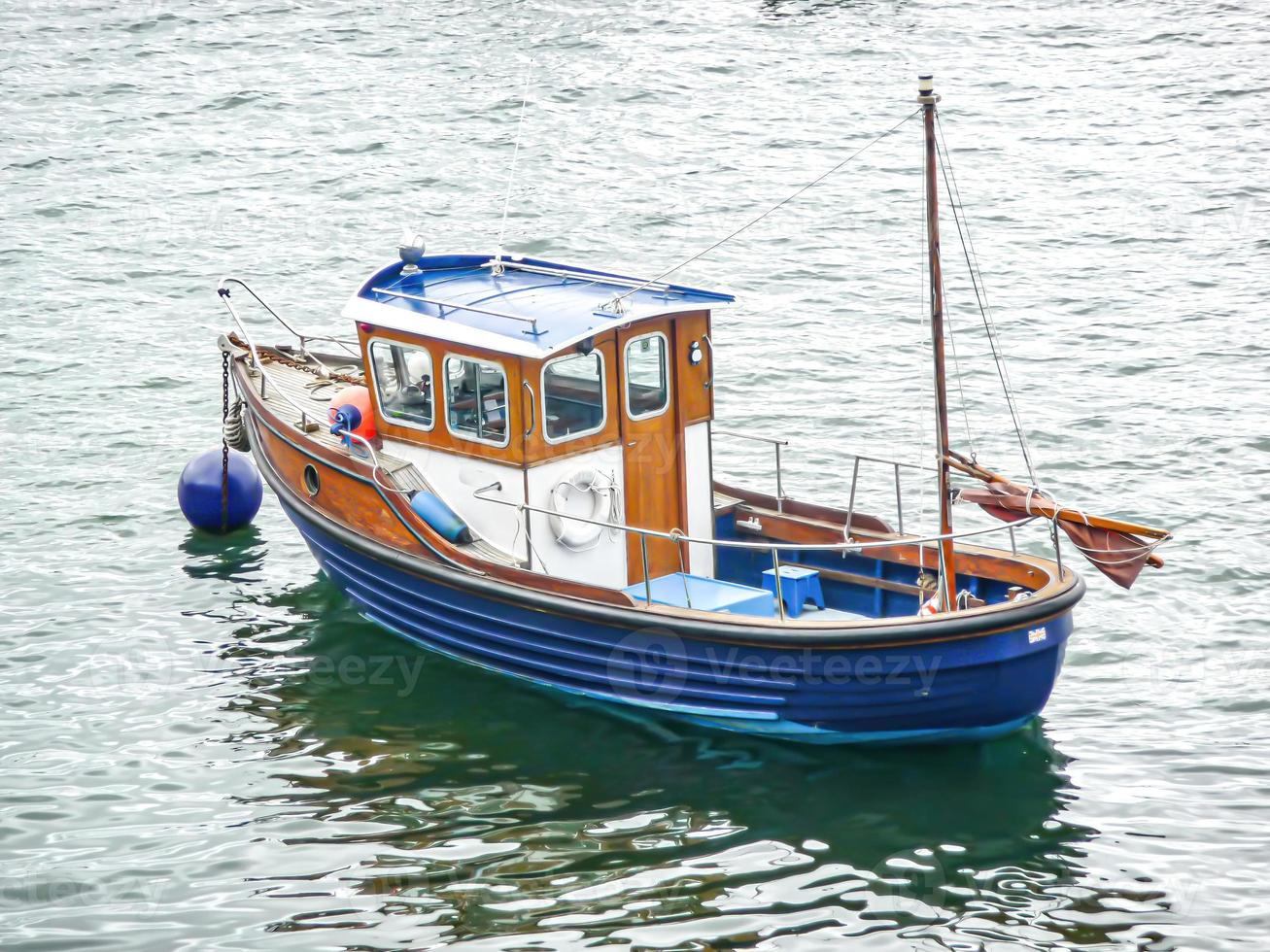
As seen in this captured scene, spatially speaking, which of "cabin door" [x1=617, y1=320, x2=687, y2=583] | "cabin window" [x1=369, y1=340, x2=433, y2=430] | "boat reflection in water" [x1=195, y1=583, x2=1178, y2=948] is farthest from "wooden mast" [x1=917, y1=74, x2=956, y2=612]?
"cabin window" [x1=369, y1=340, x2=433, y2=430]

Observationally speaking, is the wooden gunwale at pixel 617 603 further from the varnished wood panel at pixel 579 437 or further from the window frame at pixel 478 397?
the varnished wood panel at pixel 579 437

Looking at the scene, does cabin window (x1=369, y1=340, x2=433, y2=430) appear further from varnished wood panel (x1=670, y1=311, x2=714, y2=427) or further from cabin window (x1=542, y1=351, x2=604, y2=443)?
varnished wood panel (x1=670, y1=311, x2=714, y2=427)

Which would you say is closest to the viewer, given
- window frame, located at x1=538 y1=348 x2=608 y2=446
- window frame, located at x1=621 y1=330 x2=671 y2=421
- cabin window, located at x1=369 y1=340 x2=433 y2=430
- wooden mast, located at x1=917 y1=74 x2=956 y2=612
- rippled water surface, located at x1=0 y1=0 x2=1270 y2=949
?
rippled water surface, located at x1=0 y1=0 x2=1270 y2=949

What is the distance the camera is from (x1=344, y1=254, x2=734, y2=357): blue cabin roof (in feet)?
40.4

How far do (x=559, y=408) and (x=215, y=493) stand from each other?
17.8ft

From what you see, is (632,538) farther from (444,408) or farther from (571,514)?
(444,408)

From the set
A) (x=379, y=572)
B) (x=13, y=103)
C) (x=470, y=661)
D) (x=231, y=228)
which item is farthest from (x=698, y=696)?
(x=13, y=103)

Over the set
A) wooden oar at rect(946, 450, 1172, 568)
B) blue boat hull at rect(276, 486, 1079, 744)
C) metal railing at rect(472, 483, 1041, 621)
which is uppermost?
wooden oar at rect(946, 450, 1172, 568)

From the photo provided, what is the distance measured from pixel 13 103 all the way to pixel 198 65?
13.1 ft

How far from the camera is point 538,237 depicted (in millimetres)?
25188

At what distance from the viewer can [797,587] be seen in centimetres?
1287

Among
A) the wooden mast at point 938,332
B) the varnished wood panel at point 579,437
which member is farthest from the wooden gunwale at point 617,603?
the varnished wood panel at point 579,437

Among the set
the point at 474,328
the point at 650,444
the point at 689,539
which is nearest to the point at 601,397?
the point at 650,444

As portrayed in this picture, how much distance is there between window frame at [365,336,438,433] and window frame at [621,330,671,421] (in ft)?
5.42
